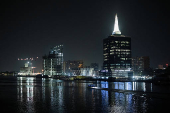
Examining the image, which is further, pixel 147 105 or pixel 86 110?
pixel 147 105

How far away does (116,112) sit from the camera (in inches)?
1535

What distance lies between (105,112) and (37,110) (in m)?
12.4

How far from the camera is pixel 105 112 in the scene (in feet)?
128

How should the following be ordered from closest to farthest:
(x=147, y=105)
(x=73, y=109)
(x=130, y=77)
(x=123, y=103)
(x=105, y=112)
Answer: (x=105, y=112), (x=73, y=109), (x=147, y=105), (x=123, y=103), (x=130, y=77)

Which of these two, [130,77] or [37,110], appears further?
[130,77]

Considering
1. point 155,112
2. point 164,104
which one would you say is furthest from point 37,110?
point 164,104

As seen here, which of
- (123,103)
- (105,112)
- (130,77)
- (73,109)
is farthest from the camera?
(130,77)

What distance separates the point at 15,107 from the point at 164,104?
2983cm

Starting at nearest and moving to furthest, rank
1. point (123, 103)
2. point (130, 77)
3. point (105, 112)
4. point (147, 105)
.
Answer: point (105, 112), point (147, 105), point (123, 103), point (130, 77)

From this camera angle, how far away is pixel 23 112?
3938cm

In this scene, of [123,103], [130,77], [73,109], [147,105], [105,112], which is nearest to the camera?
[105,112]

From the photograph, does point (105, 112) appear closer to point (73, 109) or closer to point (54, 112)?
point (73, 109)

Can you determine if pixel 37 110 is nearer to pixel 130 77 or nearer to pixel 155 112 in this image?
pixel 155 112

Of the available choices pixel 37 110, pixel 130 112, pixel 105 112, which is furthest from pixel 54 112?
pixel 130 112
